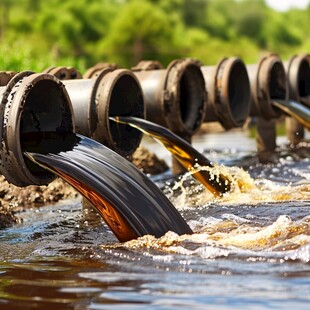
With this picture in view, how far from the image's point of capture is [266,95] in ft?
43.3

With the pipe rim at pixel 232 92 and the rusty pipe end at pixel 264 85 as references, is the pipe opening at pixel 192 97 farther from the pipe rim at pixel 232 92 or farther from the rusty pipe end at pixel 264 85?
the rusty pipe end at pixel 264 85

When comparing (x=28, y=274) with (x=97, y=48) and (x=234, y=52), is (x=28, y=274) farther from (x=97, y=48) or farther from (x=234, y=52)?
(x=234, y=52)

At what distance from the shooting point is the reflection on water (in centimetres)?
462

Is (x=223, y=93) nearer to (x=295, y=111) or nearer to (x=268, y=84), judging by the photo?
(x=268, y=84)

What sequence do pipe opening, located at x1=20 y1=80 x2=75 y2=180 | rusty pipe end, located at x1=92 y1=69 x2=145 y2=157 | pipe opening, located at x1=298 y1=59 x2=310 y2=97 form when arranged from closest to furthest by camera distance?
pipe opening, located at x1=20 y1=80 x2=75 y2=180 → rusty pipe end, located at x1=92 y1=69 x2=145 y2=157 → pipe opening, located at x1=298 y1=59 x2=310 y2=97

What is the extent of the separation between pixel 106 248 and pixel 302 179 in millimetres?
4598

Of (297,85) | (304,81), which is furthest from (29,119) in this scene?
(304,81)

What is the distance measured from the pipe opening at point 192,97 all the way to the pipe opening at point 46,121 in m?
4.05

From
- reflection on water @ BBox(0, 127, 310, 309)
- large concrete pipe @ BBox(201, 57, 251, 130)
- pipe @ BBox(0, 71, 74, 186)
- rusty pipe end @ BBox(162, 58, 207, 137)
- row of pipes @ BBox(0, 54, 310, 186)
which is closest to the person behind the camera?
reflection on water @ BBox(0, 127, 310, 309)

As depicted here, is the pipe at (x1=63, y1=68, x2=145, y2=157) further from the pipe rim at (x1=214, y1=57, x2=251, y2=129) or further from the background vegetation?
the background vegetation

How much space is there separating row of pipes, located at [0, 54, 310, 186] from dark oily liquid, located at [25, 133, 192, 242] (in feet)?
1.13

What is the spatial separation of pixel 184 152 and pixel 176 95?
1.22 m

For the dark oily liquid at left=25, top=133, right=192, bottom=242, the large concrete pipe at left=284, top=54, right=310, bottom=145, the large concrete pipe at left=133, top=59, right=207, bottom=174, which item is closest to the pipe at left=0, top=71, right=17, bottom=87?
the dark oily liquid at left=25, top=133, right=192, bottom=242

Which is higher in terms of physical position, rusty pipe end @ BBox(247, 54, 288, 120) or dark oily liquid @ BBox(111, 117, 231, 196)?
rusty pipe end @ BBox(247, 54, 288, 120)
